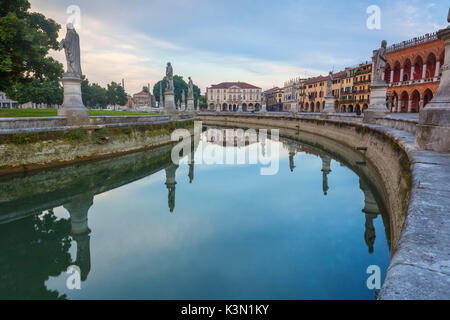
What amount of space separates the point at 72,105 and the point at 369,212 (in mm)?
14574

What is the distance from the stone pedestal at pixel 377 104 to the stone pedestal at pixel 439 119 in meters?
10.5

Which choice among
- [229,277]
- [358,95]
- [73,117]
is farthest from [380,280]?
[358,95]

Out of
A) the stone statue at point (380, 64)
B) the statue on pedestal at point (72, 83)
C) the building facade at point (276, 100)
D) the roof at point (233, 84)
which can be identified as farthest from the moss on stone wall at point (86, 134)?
the roof at point (233, 84)

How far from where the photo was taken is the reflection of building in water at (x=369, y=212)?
23.3 feet

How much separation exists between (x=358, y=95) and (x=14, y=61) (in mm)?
58120

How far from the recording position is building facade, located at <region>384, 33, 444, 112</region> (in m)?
34.0

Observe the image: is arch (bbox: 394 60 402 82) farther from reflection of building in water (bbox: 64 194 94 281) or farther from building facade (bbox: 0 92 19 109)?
building facade (bbox: 0 92 19 109)

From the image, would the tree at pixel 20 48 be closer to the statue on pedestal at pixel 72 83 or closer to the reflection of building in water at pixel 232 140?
the statue on pedestal at pixel 72 83

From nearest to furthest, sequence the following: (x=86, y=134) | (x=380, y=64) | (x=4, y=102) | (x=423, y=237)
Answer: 1. (x=423, y=237)
2. (x=86, y=134)
3. (x=380, y=64)
4. (x=4, y=102)

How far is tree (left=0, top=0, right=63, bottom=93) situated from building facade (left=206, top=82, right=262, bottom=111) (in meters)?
93.1

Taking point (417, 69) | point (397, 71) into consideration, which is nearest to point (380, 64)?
point (417, 69)

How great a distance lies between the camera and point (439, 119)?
660cm

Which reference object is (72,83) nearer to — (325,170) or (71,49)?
(71,49)
